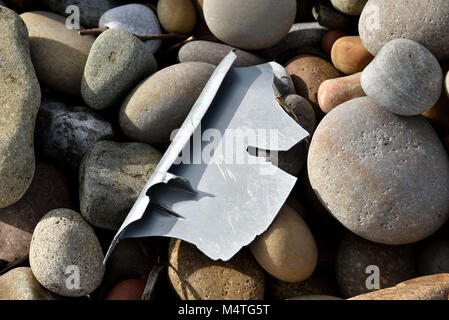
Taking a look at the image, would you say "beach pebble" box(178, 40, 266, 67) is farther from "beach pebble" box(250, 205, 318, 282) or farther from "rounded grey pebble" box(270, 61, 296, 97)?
"beach pebble" box(250, 205, 318, 282)

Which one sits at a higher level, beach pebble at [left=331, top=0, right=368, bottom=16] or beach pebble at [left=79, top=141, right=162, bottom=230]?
beach pebble at [left=331, top=0, right=368, bottom=16]

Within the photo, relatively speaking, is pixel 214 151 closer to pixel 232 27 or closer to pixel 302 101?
pixel 302 101

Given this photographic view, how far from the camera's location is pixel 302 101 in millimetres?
2816

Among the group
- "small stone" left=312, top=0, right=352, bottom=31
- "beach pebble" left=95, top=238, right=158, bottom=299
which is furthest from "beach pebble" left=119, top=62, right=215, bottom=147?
"small stone" left=312, top=0, right=352, bottom=31

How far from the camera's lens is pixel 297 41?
11.0ft

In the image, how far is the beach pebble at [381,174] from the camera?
234 cm

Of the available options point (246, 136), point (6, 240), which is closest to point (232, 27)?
point (246, 136)

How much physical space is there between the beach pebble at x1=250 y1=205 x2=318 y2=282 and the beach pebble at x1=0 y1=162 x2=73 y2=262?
1.17 m

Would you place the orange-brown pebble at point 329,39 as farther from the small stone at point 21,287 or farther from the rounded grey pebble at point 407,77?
the small stone at point 21,287

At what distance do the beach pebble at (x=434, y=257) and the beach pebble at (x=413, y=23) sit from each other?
3.22 ft

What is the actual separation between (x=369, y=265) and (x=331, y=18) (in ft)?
5.42

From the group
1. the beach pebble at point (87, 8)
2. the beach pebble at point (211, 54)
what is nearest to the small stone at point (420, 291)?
the beach pebble at point (211, 54)

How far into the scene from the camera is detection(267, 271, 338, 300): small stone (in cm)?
252

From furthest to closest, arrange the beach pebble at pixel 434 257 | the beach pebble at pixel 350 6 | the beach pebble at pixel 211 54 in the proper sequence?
the beach pebble at pixel 211 54 → the beach pebble at pixel 350 6 → the beach pebble at pixel 434 257
